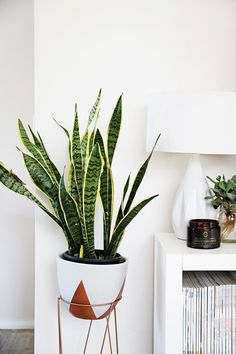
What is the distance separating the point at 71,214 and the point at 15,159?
4.21ft

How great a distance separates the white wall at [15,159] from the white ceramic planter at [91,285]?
48.7 inches

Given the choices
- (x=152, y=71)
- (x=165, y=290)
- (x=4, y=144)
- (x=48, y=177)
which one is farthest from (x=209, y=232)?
(x=4, y=144)

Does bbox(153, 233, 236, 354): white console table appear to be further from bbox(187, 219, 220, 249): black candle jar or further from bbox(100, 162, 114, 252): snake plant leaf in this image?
bbox(100, 162, 114, 252): snake plant leaf

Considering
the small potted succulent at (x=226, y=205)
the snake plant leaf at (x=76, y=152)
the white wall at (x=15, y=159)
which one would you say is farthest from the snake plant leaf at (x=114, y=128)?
the white wall at (x=15, y=159)

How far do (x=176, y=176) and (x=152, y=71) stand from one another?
50cm

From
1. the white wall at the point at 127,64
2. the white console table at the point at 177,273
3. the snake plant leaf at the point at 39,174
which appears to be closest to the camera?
the white console table at the point at 177,273

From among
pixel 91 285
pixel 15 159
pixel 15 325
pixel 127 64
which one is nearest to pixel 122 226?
pixel 91 285

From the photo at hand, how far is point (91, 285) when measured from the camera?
1.55 m

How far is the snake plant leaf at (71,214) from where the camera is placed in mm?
1539

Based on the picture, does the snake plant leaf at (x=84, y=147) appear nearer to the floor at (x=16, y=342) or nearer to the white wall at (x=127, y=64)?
the white wall at (x=127, y=64)

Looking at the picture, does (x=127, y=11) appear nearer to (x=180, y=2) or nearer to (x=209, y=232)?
(x=180, y=2)

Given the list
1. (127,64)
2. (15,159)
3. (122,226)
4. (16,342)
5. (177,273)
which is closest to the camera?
(177,273)

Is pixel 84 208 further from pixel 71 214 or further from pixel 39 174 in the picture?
pixel 39 174

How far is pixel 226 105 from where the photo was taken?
4.95 feet
